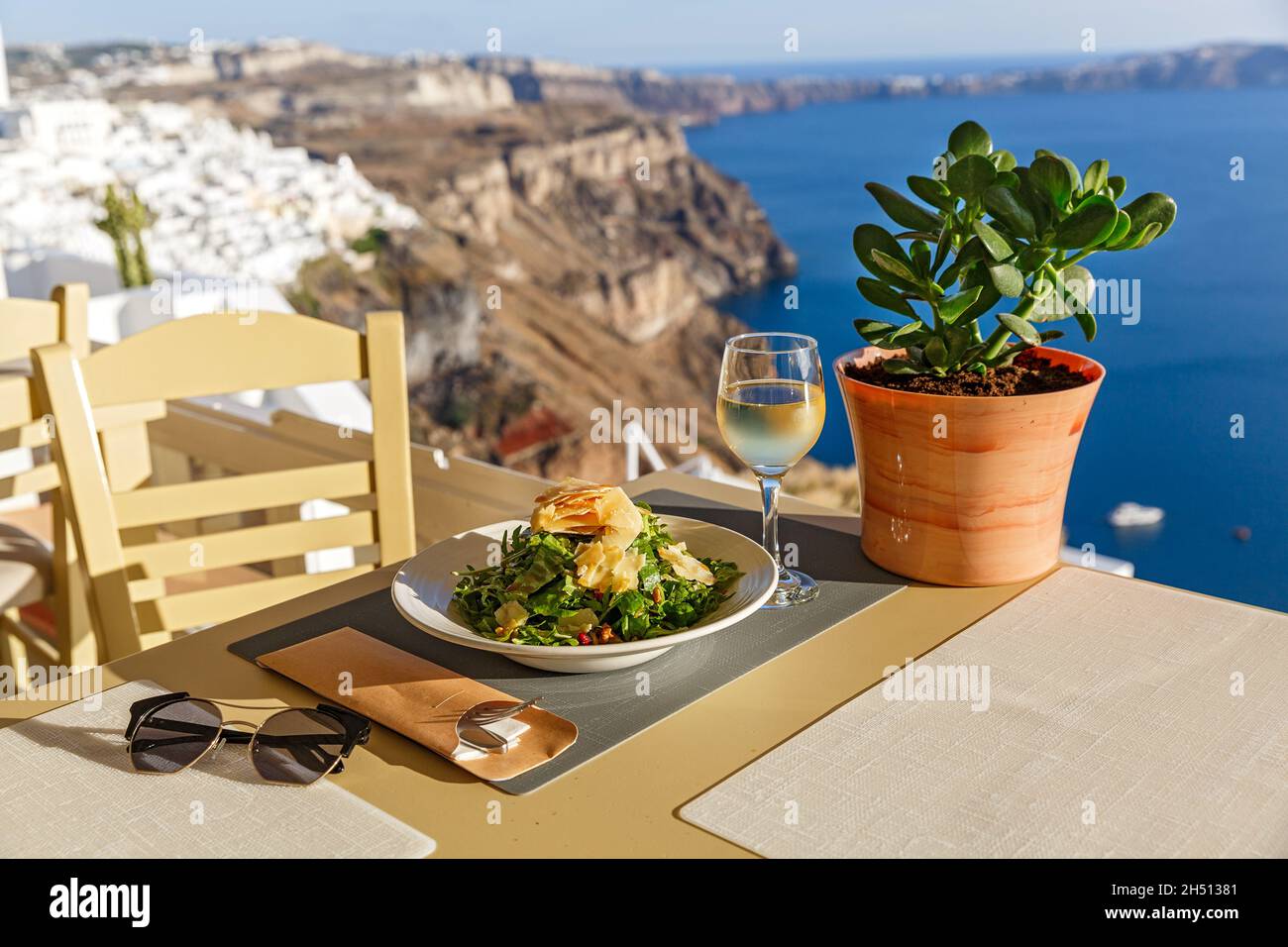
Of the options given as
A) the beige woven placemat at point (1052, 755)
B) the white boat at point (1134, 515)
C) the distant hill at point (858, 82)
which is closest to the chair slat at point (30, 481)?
the beige woven placemat at point (1052, 755)

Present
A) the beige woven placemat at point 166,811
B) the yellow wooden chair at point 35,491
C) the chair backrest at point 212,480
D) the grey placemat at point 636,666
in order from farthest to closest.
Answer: the yellow wooden chair at point 35,491, the chair backrest at point 212,480, the grey placemat at point 636,666, the beige woven placemat at point 166,811

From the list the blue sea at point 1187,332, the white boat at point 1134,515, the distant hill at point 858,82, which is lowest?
the white boat at point 1134,515

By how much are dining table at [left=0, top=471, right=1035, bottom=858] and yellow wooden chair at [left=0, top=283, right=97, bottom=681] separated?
740mm

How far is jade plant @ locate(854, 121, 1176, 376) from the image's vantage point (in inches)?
30.4

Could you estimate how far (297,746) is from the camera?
0.63 meters

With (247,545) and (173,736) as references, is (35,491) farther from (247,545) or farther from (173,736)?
(173,736)

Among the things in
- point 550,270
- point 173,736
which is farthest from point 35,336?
point 550,270

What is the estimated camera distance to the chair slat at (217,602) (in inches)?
45.2

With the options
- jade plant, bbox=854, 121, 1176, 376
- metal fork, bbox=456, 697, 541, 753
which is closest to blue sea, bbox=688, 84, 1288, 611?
jade plant, bbox=854, 121, 1176, 376

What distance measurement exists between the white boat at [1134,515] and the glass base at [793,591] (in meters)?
13.7

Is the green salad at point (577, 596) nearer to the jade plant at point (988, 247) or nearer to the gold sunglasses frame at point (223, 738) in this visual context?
the gold sunglasses frame at point (223, 738)

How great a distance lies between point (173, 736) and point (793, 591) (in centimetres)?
46

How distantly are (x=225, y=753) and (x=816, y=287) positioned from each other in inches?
987
